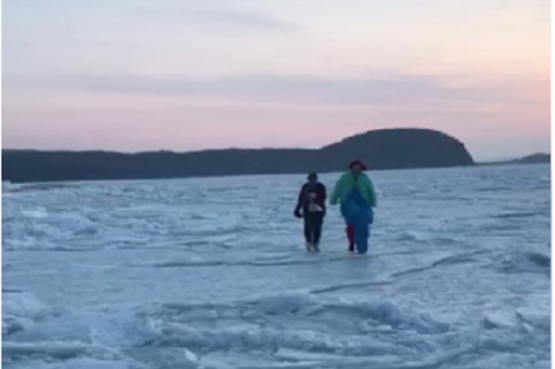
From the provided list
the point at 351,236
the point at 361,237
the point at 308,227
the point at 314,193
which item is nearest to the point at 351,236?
the point at 351,236

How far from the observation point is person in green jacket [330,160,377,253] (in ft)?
33.7

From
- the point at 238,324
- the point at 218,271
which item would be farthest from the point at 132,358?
the point at 218,271

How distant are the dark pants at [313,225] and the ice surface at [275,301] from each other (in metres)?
0.22

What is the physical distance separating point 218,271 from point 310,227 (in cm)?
197

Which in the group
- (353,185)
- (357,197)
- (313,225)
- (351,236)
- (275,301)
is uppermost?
(353,185)

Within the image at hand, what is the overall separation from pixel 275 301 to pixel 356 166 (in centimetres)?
361

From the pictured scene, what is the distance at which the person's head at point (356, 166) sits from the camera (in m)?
10.2

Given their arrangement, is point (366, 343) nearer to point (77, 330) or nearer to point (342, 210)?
point (77, 330)

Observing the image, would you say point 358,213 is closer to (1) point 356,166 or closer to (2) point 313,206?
(1) point 356,166

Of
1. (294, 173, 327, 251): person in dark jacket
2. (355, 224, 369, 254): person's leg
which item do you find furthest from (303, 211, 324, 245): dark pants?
(355, 224, 369, 254): person's leg

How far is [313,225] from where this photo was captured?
10.8 m

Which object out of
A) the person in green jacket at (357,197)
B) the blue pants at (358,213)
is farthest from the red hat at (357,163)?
the blue pants at (358,213)

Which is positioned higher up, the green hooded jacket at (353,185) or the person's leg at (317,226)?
the green hooded jacket at (353,185)

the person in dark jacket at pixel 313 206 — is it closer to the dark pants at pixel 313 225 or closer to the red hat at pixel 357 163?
the dark pants at pixel 313 225
